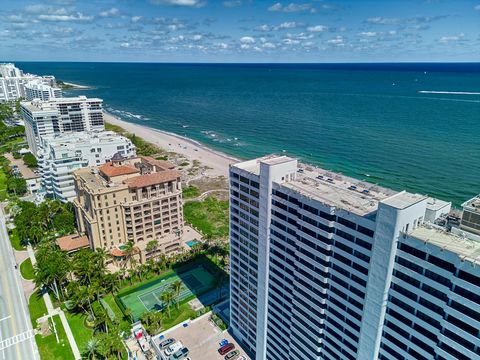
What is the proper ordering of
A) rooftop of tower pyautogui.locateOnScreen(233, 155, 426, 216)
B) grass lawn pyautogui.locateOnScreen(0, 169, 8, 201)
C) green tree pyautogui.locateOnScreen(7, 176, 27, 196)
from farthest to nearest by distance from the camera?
green tree pyautogui.locateOnScreen(7, 176, 27, 196) < grass lawn pyautogui.locateOnScreen(0, 169, 8, 201) < rooftop of tower pyautogui.locateOnScreen(233, 155, 426, 216)

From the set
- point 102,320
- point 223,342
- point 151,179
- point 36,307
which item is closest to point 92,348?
point 102,320

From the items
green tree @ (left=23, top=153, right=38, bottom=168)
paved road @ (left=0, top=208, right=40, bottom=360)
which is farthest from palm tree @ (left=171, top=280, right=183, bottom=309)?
green tree @ (left=23, top=153, right=38, bottom=168)

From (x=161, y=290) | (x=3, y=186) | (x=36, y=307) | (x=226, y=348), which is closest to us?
(x=226, y=348)

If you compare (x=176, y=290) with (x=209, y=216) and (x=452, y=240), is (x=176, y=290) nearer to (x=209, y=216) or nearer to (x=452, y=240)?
(x=209, y=216)

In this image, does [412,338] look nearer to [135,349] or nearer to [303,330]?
[303,330]

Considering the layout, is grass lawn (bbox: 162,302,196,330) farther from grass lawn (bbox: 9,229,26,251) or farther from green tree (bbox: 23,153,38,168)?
green tree (bbox: 23,153,38,168)

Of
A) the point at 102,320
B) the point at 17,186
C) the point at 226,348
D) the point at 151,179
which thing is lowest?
the point at 226,348

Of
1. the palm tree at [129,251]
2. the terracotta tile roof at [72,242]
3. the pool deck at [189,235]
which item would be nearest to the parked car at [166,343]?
the palm tree at [129,251]
